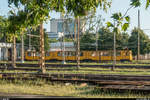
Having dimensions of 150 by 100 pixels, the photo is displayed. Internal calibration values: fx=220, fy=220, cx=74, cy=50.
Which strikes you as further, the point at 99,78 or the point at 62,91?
the point at 99,78

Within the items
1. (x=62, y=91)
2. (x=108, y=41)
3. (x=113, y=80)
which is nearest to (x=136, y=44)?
(x=108, y=41)

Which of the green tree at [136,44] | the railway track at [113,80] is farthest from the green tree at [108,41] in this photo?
the railway track at [113,80]

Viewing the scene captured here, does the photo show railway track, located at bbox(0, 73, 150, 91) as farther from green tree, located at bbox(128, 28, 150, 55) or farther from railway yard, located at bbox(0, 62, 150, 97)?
green tree, located at bbox(128, 28, 150, 55)

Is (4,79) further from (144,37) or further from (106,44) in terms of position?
(144,37)

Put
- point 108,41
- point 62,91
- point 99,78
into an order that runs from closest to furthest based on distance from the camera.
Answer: point 62,91, point 99,78, point 108,41

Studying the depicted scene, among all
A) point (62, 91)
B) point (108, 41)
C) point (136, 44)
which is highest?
point (108, 41)

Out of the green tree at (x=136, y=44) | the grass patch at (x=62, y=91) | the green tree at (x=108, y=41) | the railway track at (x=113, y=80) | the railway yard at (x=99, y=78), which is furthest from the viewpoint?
the green tree at (x=136, y=44)

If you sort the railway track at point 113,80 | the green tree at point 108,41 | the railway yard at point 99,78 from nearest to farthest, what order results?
the railway track at point 113,80 < the railway yard at point 99,78 < the green tree at point 108,41

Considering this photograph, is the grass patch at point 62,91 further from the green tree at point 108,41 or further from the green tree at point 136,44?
the green tree at point 136,44

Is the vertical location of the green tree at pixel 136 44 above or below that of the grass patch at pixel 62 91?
above

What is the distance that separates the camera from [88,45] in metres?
51.6

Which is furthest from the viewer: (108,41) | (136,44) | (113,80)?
(136,44)

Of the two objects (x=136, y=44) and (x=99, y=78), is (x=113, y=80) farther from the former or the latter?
(x=136, y=44)

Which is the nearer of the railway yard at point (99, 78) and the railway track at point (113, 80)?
the railway track at point (113, 80)
